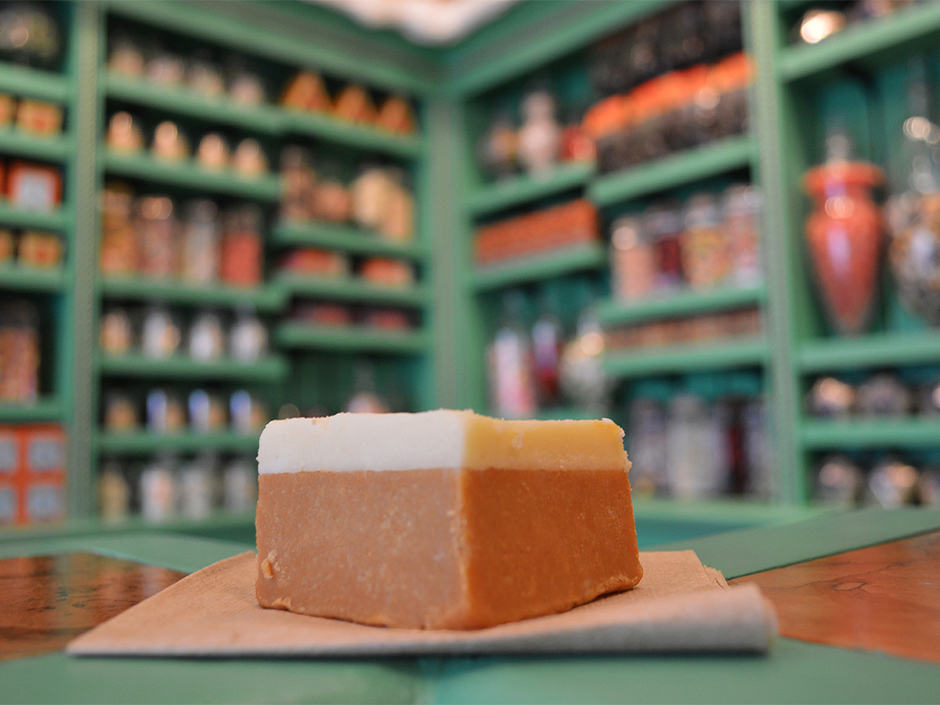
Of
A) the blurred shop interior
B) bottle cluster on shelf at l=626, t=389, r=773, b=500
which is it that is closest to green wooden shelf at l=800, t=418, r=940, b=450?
the blurred shop interior

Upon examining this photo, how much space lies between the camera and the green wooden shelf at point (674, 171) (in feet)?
7.07

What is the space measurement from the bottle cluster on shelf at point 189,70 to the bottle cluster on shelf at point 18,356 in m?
0.75

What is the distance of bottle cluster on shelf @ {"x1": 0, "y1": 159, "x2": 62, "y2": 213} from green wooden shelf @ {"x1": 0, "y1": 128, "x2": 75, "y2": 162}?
0.13 feet

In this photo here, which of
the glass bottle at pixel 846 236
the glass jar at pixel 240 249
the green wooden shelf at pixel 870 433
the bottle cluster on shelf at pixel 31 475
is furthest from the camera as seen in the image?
the glass jar at pixel 240 249

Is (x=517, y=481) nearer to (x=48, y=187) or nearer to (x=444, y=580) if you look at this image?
(x=444, y=580)

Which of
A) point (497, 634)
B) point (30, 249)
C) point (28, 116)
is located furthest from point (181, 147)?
point (497, 634)

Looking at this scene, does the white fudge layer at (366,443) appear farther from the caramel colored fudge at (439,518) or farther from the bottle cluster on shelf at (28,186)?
the bottle cluster on shelf at (28,186)

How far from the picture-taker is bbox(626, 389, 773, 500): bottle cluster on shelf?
2.08 meters

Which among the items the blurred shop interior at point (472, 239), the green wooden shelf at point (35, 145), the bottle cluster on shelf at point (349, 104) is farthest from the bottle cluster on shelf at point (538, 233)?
the green wooden shelf at point (35, 145)

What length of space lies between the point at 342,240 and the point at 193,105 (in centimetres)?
62

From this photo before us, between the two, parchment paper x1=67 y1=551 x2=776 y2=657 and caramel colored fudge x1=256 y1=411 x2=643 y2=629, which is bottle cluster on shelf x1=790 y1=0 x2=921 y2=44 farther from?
parchment paper x1=67 y1=551 x2=776 y2=657

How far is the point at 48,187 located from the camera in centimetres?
219

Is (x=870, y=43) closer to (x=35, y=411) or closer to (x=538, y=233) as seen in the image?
(x=538, y=233)

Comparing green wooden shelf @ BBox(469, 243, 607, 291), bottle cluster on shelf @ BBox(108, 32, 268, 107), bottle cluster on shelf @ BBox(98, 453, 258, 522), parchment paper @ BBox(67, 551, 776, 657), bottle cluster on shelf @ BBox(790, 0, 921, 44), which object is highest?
bottle cluster on shelf @ BBox(108, 32, 268, 107)
